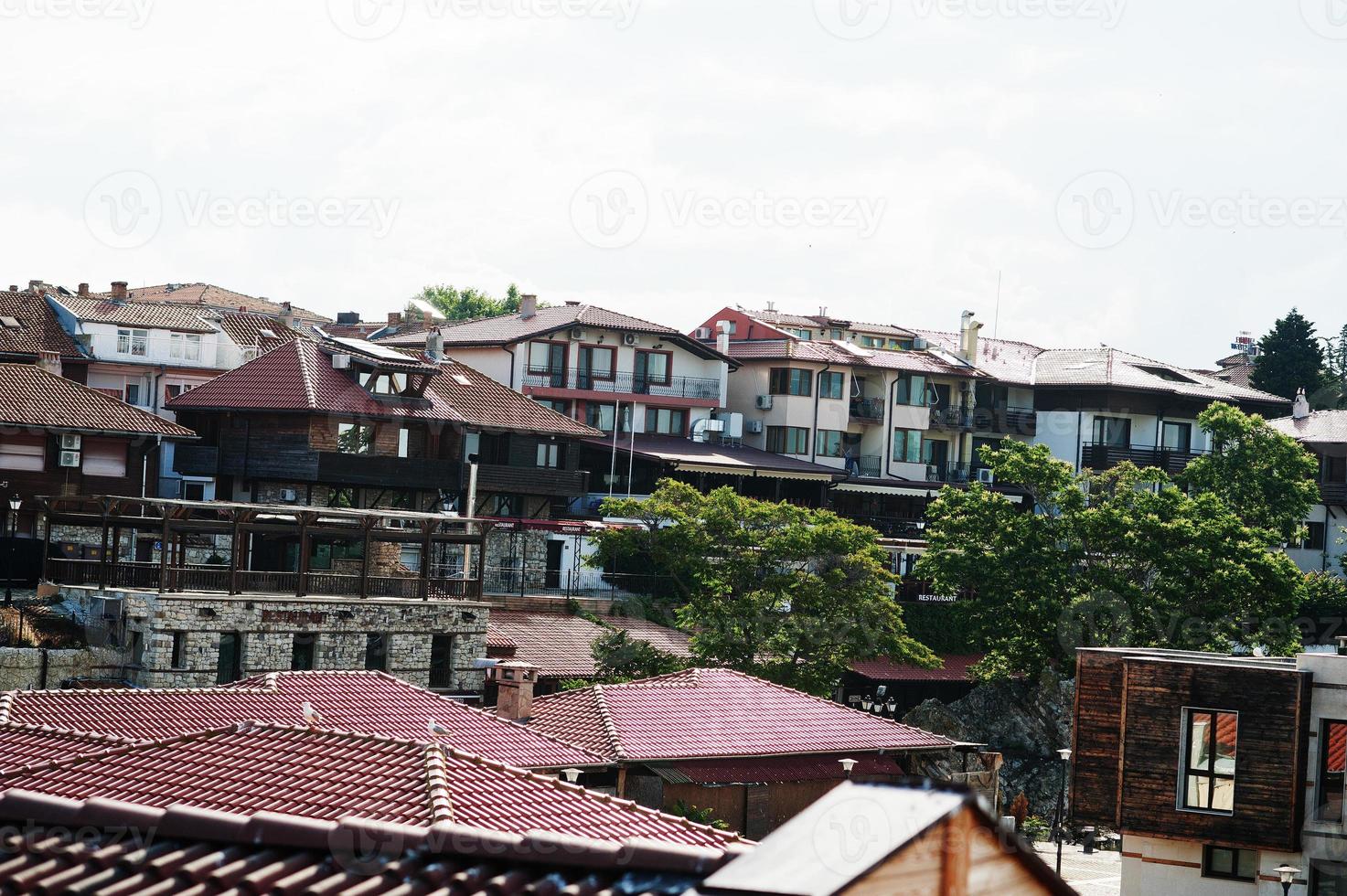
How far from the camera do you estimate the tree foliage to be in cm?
4497

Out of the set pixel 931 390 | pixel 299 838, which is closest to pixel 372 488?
pixel 931 390

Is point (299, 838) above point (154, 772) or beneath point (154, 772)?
above

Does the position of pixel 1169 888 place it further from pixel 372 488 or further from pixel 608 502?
pixel 372 488

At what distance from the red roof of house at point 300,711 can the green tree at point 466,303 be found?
2968 inches

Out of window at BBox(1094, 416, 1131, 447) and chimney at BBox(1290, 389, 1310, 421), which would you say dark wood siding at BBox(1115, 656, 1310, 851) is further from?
chimney at BBox(1290, 389, 1310, 421)

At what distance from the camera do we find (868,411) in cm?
6538

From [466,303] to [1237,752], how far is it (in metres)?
84.4

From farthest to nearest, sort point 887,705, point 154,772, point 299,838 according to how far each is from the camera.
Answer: point 887,705
point 154,772
point 299,838

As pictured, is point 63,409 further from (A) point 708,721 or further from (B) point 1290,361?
(B) point 1290,361

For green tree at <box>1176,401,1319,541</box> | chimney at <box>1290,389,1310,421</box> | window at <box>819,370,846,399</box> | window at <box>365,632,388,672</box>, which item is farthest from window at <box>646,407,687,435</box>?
chimney at <box>1290,389,1310,421</box>

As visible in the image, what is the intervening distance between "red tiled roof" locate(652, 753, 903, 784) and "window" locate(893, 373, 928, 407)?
3504 centimetres

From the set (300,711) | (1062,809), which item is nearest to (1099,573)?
(1062,809)

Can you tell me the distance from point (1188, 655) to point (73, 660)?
894 inches

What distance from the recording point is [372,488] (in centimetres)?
4919
